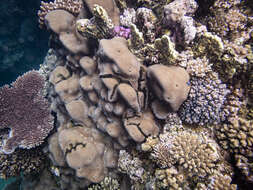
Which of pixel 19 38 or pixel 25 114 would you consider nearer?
pixel 25 114

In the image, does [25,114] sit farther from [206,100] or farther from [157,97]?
[206,100]

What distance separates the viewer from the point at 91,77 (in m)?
3.58

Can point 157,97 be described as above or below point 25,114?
below

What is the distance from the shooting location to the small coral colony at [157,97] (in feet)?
8.93

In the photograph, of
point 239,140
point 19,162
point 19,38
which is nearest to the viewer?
point 239,140

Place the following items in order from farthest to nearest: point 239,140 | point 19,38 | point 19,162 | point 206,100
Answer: point 19,38
point 19,162
point 206,100
point 239,140

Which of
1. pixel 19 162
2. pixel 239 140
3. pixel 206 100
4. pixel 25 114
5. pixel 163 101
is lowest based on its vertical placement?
pixel 239 140

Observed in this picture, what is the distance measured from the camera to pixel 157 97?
287 cm

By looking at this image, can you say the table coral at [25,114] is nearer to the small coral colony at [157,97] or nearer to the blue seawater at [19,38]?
the small coral colony at [157,97]

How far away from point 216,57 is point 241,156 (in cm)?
183

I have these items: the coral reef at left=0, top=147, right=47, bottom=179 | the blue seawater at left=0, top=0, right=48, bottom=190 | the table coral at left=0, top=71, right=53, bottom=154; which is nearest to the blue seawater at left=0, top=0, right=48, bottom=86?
the blue seawater at left=0, top=0, right=48, bottom=190

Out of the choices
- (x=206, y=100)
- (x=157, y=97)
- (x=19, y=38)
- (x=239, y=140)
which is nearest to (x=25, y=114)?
(x=157, y=97)

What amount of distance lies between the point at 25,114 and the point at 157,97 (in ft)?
12.1

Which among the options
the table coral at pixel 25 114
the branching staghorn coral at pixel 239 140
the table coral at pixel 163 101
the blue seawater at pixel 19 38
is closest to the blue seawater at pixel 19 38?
the blue seawater at pixel 19 38
